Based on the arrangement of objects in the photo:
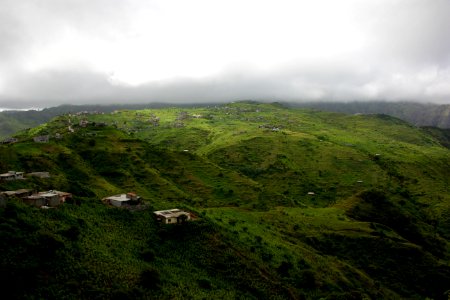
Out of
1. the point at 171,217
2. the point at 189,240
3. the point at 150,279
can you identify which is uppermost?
the point at 171,217

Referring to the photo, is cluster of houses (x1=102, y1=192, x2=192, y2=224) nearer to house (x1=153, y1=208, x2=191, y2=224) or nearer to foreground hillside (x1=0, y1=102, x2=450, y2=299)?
house (x1=153, y1=208, x2=191, y2=224)

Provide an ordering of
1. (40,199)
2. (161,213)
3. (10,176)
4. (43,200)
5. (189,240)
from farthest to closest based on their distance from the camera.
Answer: (10,176)
(161,213)
(189,240)
(43,200)
(40,199)

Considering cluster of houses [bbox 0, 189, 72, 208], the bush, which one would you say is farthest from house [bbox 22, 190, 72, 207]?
the bush

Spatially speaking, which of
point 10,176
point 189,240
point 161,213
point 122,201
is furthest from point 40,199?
point 189,240

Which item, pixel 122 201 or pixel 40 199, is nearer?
pixel 40 199

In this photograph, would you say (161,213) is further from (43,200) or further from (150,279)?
(150,279)

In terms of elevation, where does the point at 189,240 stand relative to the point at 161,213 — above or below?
below

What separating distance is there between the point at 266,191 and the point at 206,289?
8773 cm

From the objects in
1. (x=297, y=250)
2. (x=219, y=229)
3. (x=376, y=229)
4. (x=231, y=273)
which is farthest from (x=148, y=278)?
(x=376, y=229)

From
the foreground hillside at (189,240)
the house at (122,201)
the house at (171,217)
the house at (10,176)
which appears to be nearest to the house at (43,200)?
the foreground hillside at (189,240)

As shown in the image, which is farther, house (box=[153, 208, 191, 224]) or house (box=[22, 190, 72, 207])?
house (box=[153, 208, 191, 224])

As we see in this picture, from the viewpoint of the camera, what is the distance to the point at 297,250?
83.4 metres

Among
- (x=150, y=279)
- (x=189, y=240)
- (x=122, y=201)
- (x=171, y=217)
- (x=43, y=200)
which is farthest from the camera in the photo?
(x=122, y=201)

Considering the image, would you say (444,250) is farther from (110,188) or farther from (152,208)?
(110,188)
